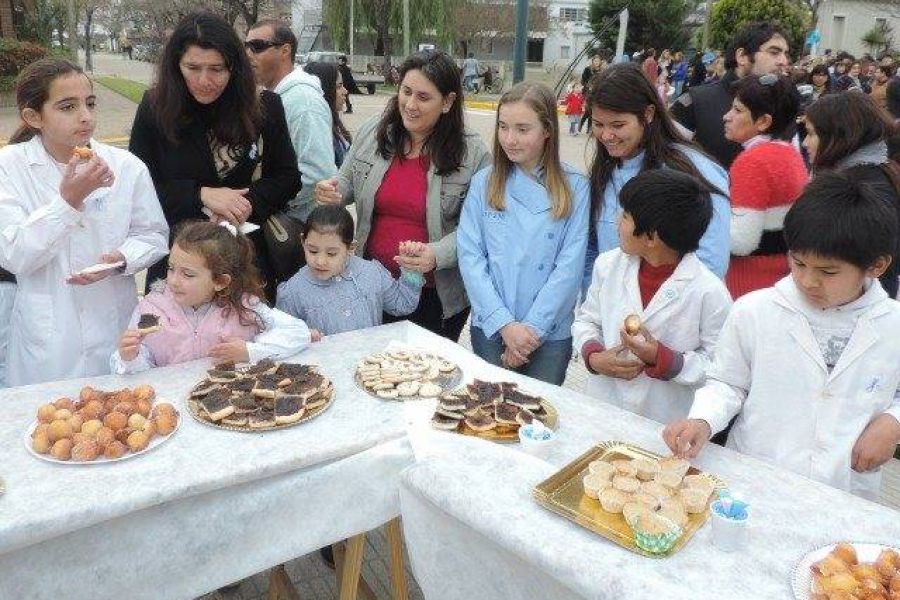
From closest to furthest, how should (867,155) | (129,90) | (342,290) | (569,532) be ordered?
(569,532)
(342,290)
(867,155)
(129,90)

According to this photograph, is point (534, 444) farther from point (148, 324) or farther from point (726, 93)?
point (726, 93)

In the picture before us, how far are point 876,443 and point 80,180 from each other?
8.21ft

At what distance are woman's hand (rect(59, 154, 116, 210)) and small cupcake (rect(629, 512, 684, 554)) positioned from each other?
1.97m

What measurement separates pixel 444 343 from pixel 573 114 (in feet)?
49.2

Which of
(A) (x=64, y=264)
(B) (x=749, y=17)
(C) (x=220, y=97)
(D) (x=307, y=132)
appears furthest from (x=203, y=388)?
(B) (x=749, y=17)

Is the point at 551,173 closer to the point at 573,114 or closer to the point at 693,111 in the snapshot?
the point at 693,111

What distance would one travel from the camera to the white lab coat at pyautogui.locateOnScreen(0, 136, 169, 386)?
7.89 ft

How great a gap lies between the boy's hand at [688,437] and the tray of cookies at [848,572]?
405 millimetres

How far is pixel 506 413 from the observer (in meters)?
2.06

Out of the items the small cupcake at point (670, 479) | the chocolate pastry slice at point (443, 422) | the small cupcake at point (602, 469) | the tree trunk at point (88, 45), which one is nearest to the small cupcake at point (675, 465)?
the small cupcake at point (670, 479)

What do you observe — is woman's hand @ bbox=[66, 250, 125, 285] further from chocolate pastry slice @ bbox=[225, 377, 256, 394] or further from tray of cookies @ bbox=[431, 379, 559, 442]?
tray of cookies @ bbox=[431, 379, 559, 442]

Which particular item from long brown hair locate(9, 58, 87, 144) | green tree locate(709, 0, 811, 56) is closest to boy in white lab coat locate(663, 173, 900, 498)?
long brown hair locate(9, 58, 87, 144)

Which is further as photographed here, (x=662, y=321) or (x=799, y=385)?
(x=662, y=321)

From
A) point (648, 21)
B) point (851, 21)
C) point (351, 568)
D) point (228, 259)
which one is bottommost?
point (351, 568)
